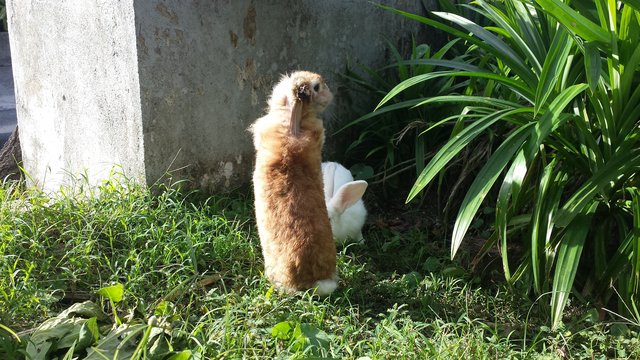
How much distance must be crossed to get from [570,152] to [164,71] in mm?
2096

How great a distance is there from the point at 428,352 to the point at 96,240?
5.35 feet

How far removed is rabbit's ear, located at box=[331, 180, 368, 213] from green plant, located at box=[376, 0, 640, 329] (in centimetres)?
48

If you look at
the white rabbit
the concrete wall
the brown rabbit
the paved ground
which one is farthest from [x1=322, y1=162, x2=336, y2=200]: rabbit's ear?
the paved ground

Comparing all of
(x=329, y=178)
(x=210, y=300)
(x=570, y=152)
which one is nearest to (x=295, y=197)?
(x=210, y=300)

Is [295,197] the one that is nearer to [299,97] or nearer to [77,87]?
[299,97]

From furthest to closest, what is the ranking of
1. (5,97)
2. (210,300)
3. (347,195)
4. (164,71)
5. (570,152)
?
1. (5,97)
2. (164,71)
3. (347,195)
4. (570,152)
5. (210,300)

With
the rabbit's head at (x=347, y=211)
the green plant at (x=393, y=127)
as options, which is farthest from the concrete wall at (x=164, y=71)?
the rabbit's head at (x=347, y=211)

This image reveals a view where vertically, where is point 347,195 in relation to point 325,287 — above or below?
above

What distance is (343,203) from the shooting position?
12.8ft

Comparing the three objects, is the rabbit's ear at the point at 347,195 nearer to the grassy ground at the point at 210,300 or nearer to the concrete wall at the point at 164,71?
the grassy ground at the point at 210,300

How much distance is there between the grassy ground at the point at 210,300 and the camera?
2.94 m

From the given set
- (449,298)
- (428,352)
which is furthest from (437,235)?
(428,352)

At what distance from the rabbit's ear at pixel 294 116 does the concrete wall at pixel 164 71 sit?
0.95m

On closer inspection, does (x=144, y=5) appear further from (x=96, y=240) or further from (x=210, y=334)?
(x=210, y=334)
